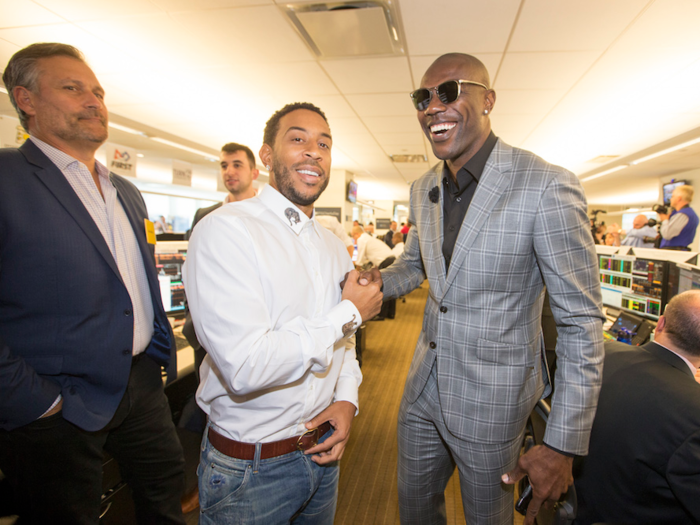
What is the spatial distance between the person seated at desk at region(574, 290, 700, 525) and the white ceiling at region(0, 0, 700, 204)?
2.32 m

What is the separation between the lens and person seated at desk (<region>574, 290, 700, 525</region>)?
105 cm

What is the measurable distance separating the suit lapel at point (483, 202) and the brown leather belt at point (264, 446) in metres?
0.64

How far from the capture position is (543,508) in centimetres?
133

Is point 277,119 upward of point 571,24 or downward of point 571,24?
downward

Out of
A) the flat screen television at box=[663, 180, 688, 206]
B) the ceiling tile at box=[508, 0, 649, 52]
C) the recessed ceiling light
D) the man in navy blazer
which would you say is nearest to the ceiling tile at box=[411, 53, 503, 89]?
the ceiling tile at box=[508, 0, 649, 52]

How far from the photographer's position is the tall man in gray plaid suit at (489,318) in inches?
38.0

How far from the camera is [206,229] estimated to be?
89 centimetres

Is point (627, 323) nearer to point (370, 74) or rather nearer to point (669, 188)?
point (370, 74)

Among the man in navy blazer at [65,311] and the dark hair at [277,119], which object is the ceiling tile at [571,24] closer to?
the dark hair at [277,119]

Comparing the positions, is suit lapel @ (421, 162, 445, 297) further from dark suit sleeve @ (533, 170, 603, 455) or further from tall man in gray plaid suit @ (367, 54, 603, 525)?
dark suit sleeve @ (533, 170, 603, 455)

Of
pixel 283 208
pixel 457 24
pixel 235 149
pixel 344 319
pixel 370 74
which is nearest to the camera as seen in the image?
pixel 344 319

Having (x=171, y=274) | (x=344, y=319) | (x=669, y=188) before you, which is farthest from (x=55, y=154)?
(x=669, y=188)

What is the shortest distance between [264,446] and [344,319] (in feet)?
1.31

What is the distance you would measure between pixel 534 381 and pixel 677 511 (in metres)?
0.60
